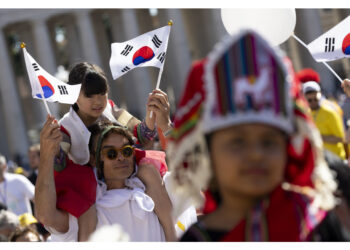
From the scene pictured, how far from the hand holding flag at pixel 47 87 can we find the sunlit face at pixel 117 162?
A: 874mm

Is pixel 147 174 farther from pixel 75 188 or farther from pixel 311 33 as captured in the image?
pixel 311 33

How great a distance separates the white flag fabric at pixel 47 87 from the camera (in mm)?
7090

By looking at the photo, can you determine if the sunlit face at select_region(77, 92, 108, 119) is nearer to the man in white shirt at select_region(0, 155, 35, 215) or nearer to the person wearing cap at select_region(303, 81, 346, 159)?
the person wearing cap at select_region(303, 81, 346, 159)

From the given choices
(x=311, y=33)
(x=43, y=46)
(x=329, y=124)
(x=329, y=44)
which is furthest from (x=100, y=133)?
(x=43, y=46)

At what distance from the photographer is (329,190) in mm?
3436

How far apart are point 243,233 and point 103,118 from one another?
157 inches

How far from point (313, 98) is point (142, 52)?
4.17 meters

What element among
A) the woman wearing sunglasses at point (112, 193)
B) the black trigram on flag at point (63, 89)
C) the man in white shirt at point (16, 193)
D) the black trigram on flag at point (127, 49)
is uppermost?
the black trigram on flag at point (127, 49)

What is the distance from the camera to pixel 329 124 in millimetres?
11453

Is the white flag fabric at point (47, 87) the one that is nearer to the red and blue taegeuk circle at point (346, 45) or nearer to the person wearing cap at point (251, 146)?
the red and blue taegeuk circle at point (346, 45)

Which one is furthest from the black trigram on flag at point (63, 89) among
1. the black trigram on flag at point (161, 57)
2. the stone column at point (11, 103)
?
the stone column at point (11, 103)

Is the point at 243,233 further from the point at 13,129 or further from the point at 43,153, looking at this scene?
the point at 13,129
